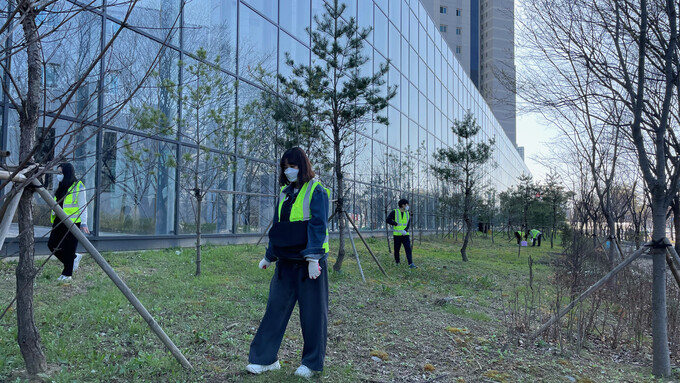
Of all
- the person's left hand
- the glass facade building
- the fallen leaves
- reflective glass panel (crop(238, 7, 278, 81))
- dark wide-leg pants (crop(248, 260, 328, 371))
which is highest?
reflective glass panel (crop(238, 7, 278, 81))

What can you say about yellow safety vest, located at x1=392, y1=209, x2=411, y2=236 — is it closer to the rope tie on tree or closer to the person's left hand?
the rope tie on tree

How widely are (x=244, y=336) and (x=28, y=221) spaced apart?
7.97 feet

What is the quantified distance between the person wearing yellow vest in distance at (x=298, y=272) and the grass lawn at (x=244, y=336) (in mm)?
197

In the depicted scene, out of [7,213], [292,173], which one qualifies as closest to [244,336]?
[292,173]

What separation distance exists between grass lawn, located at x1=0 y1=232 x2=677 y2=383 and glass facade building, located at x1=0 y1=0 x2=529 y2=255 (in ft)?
4.38

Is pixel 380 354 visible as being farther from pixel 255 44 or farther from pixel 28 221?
pixel 255 44

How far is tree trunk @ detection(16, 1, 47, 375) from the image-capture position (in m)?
3.26

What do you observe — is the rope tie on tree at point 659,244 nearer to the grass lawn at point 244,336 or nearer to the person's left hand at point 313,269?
the grass lawn at point 244,336

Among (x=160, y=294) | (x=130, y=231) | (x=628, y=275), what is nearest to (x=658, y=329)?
(x=628, y=275)

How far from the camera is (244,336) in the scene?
5109 millimetres

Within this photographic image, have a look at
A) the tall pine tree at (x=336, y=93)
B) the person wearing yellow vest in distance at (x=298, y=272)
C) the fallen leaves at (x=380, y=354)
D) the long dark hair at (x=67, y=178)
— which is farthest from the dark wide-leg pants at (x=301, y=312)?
the tall pine tree at (x=336, y=93)

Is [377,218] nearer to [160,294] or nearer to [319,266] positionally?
[160,294]

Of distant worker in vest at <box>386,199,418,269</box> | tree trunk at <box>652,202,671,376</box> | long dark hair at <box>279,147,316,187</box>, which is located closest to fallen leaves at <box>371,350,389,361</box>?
long dark hair at <box>279,147,316,187</box>

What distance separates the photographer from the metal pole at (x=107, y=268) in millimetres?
3088
